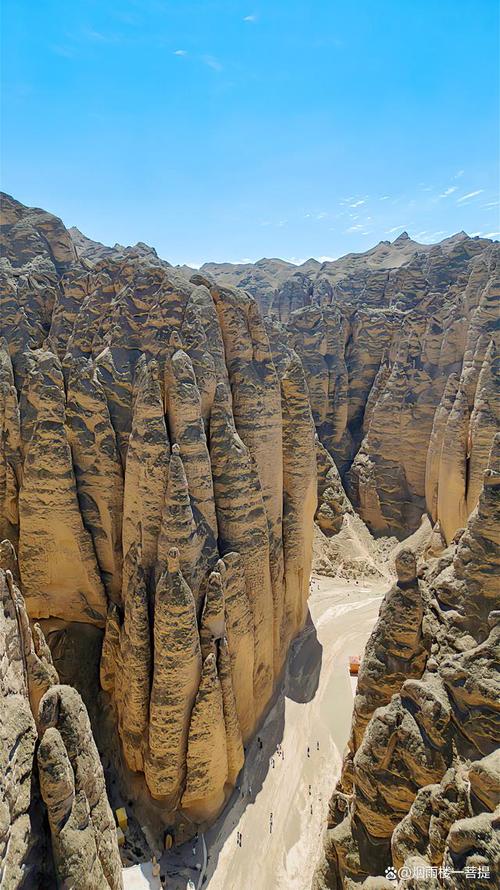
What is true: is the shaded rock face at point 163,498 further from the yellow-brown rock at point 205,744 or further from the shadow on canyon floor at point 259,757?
the shadow on canyon floor at point 259,757

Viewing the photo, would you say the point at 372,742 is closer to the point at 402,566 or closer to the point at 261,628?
the point at 402,566

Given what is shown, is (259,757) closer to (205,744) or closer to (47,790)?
(205,744)

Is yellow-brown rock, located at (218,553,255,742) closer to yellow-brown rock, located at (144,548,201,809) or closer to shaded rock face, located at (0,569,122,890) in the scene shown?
yellow-brown rock, located at (144,548,201,809)

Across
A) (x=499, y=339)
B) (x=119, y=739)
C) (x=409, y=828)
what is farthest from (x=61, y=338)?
(x=499, y=339)

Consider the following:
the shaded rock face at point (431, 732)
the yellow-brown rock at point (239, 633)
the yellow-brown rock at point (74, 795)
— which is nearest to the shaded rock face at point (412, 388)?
the yellow-brown rock at point (239, 633)

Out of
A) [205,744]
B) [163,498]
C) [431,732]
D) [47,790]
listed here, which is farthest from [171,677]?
[431,732]

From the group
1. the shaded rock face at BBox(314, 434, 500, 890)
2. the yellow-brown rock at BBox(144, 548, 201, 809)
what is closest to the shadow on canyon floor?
the yellow-brown rock at BBox(144, 548, 201, 809)
